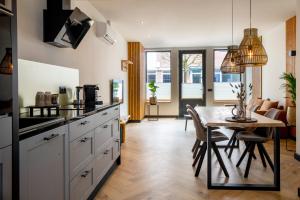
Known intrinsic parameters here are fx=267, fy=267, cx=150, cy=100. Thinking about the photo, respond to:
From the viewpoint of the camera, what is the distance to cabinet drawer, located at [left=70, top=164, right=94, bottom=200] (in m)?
2.21

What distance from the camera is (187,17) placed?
5.65 m

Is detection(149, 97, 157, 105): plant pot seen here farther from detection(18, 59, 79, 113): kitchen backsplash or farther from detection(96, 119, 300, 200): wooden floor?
detection(18, 59, 79, 113): kitchen backsplash

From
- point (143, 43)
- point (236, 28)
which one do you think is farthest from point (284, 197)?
point (143, 43)

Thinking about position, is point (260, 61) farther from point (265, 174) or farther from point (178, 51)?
point (178, 51)

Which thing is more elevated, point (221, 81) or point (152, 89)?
point (221, 81)

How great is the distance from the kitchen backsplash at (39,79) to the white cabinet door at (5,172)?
1228mm

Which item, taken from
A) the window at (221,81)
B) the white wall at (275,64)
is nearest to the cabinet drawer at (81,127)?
the white wall at (275,64)

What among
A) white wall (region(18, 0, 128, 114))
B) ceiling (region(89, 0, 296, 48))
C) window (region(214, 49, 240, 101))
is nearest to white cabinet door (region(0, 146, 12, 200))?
white wall (region(18, 0, 128, 114))

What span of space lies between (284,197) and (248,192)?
14.0 inches

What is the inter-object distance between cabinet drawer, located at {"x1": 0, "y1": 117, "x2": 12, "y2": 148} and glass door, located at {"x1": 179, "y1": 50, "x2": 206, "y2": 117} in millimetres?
8716

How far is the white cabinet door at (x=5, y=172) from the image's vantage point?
1243 millimetres

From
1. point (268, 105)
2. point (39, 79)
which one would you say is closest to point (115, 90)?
point (39, 79)

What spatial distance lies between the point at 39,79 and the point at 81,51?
152 centimetres

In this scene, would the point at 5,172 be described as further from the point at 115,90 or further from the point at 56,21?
the point at 115,90
